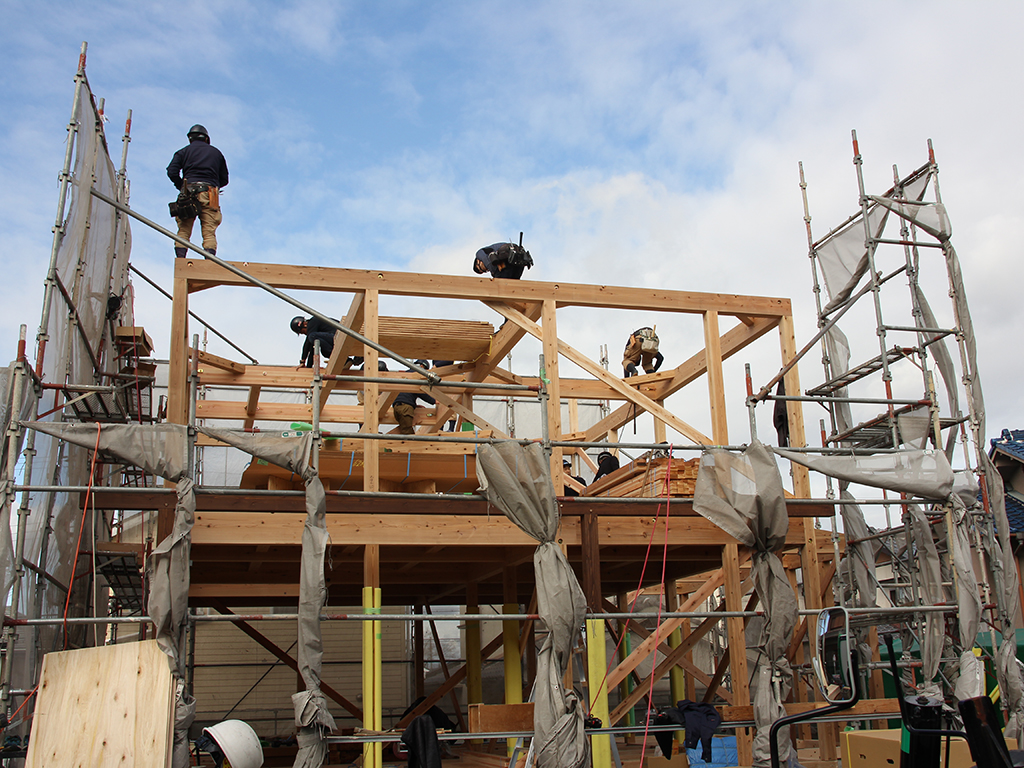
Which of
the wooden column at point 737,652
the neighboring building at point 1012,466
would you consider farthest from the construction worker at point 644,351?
the neighboring building at point 1012,466

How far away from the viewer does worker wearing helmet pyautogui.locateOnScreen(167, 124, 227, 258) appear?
12594mm

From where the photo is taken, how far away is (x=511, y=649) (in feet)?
45.1

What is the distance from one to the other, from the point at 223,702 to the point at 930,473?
55.1ft

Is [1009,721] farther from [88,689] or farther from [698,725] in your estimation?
[88,689]

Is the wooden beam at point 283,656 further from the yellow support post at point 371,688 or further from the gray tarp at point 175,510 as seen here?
the gray tarp at point 175,510

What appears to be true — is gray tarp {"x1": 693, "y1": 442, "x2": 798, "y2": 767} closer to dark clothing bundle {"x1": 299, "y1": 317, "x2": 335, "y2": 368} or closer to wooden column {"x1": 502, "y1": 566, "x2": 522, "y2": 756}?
wooden column {"x1": 502, "y1": 566, "x2": 522, "y2": 756}

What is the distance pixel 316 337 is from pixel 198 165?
3.94 meters

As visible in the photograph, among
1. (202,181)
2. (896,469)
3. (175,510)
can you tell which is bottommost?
(175,510)

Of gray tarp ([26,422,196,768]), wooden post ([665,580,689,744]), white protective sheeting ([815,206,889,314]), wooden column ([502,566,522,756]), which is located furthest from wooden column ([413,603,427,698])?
gray tarp ([26,422,196,768])

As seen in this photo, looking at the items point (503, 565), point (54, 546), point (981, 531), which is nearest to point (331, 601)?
point (503, 565)

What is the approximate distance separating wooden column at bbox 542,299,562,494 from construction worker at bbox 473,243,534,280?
1.10 meters

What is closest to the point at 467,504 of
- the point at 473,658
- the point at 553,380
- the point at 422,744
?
the point at 553,380

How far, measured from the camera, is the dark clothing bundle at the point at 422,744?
8711mm

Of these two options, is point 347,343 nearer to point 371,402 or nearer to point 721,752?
point 371,402
